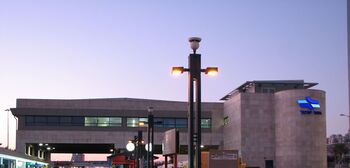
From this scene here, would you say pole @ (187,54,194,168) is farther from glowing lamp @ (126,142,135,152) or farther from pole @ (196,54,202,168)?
glowing lamp @ (126,142,135,152)

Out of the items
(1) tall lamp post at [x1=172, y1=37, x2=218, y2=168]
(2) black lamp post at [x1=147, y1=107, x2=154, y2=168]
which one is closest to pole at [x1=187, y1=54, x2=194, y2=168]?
(1) tall lamp post at [x1=172, y1=37, x2=218, y2=168]

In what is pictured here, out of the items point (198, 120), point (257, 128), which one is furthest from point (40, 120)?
point (198, 120)

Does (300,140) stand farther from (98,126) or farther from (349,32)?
(349,32)

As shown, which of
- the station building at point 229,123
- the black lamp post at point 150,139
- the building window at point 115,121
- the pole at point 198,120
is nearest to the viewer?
the pole at point 198,120

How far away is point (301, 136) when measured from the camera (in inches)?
3578

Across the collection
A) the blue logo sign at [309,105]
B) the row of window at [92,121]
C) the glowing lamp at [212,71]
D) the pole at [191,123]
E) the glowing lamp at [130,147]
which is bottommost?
the glowing lamp at [130,147]

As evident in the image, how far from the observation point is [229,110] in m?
107

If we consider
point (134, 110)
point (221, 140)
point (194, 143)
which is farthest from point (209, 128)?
point (194, 143)

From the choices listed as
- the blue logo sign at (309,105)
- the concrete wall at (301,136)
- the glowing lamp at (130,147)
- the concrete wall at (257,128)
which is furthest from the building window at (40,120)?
the glowing lamp at (130,147)

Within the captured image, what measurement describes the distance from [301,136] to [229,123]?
59.1ft

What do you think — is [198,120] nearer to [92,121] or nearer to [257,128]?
[257,128]

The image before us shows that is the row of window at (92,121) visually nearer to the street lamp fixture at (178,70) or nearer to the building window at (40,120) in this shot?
the building window at (40,120)

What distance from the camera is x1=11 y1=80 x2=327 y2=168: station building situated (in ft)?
301

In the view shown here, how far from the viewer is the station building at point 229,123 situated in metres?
91.8
